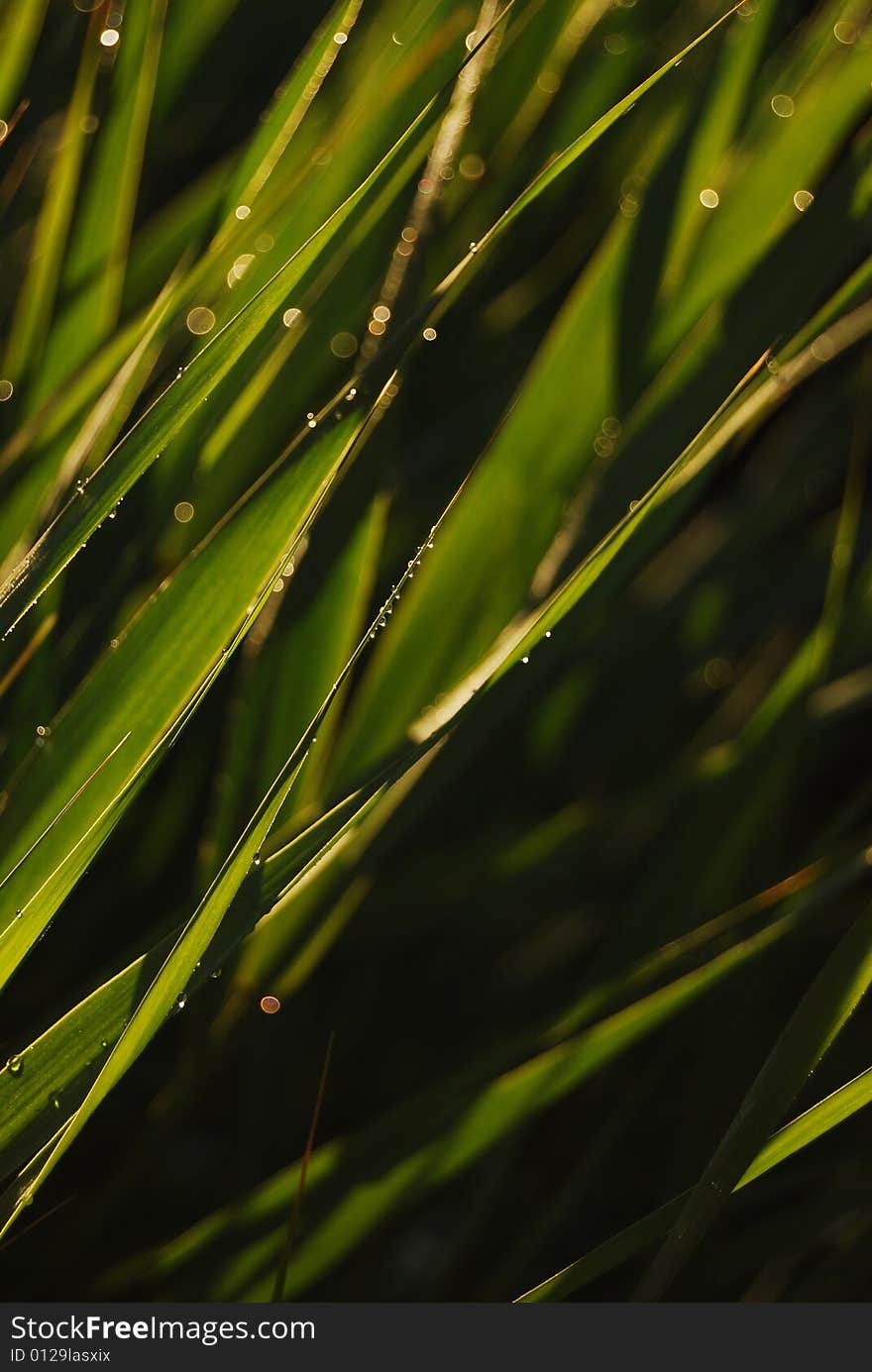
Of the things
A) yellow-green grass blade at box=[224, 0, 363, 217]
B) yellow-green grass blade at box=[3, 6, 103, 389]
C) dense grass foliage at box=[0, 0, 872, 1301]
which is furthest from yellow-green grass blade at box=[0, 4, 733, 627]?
yellow-green grass blade at box=[3, 6, 103, 389]

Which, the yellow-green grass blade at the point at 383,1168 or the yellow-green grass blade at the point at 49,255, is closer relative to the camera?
the yellow-green grass blade at the point at 383,1168

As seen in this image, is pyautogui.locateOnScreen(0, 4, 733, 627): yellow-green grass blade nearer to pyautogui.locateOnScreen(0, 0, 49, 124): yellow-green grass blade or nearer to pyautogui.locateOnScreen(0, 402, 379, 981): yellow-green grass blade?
pyautogui.locateOnScreen(0, 402, 379, 981): yellow-green grass blade

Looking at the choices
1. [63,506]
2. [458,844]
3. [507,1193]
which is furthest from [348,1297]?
[63,506]

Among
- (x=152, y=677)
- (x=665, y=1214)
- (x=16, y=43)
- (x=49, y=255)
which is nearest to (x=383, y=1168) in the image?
(x=665, y=1214)

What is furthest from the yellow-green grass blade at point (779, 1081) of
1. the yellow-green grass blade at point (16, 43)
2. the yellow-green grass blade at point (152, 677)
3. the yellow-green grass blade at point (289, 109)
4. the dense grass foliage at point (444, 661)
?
the yellow-green grass blade at point (16, 43)

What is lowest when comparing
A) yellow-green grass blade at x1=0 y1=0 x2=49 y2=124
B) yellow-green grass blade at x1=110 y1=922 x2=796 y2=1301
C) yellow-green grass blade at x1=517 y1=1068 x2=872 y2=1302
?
yellow-green grass blade at x1=517 y1=1068 x2=872 y2=1302

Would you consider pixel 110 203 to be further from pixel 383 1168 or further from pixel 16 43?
pixel 383 1168

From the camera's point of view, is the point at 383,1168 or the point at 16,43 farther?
the point at 16,43

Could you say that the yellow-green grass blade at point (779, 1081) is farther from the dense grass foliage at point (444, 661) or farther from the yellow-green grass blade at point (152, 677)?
the yellow-green grass blade at point (152, 677)

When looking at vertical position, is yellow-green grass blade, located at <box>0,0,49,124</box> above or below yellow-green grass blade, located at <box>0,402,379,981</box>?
above

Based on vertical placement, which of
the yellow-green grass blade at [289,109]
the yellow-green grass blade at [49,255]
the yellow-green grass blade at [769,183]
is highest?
the yellow-green grass blade at [49,255]
